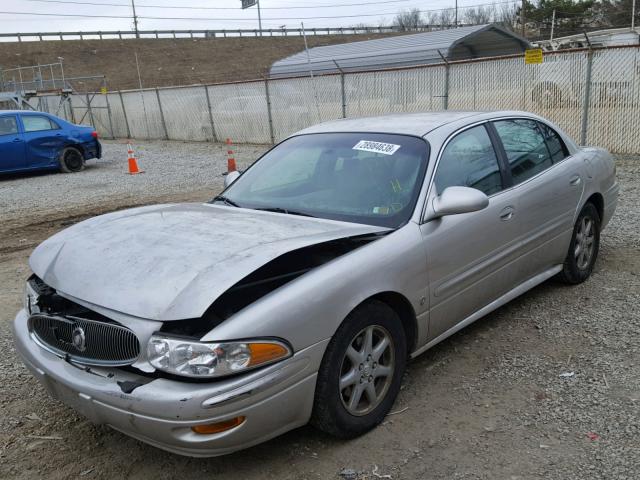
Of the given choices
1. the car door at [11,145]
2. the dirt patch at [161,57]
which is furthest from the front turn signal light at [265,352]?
the dirt patch at [161,57]

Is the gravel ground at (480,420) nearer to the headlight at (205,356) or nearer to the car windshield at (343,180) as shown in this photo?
the headlight at (205,356)

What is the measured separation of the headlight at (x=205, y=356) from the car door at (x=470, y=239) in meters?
1.24

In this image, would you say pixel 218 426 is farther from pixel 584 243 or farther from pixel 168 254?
pixel 584 243

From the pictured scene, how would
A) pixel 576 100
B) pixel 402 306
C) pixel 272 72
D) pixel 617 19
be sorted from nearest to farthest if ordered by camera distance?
1. pixel 402 306
2. pixel 576 100
3. pixel 272 72
4. pixel 617 19

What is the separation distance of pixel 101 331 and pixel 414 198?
184 centimetres

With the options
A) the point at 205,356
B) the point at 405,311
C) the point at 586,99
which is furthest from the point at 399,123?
the point at 586,99

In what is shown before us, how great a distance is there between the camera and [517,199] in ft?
13.1

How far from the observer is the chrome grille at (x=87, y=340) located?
8.45 ft

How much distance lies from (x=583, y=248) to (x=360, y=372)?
113 inches

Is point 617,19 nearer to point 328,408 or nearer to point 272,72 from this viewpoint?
point 272,72

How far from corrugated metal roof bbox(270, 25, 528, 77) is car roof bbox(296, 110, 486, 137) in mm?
22833

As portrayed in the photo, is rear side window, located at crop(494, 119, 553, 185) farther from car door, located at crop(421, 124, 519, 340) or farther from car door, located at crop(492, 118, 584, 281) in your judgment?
car door, located at crop(421, 124, 519, 340)

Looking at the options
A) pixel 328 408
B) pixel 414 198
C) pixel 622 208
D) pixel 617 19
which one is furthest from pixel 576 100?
pixel 617 19

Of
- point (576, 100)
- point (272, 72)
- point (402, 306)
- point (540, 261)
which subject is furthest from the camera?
point (272, 72)
